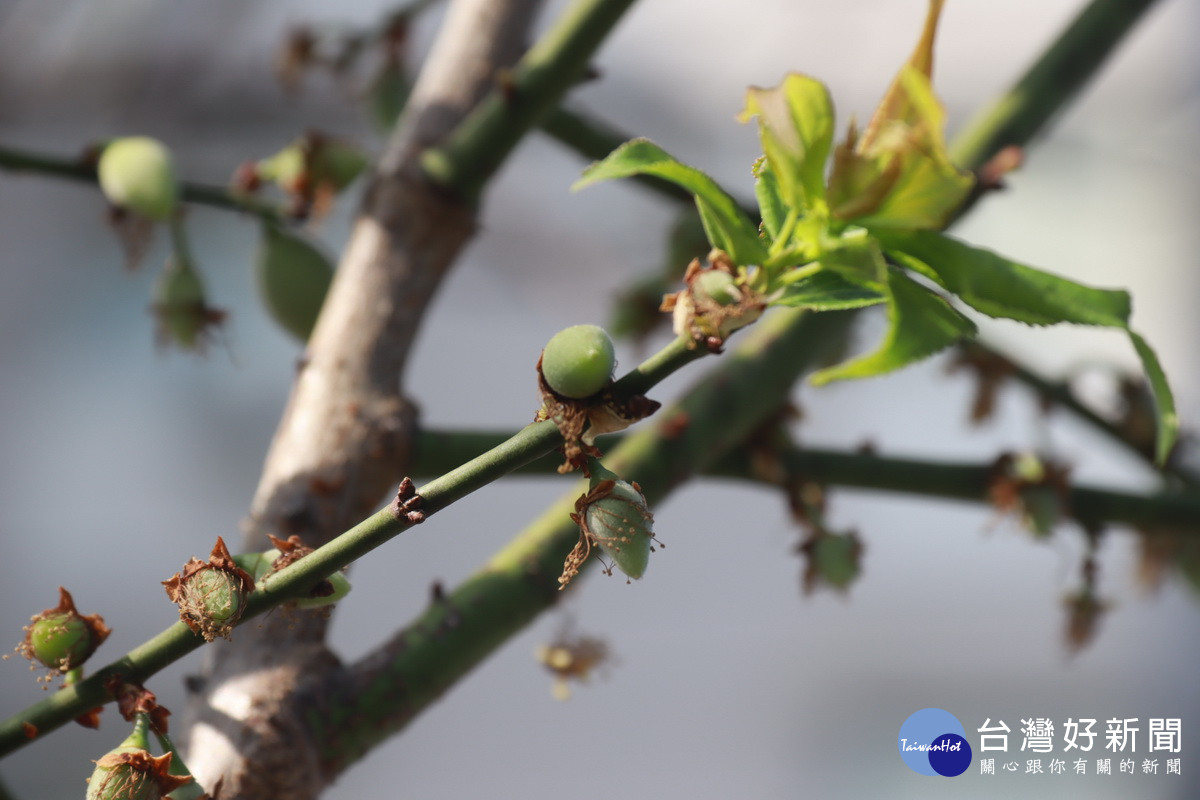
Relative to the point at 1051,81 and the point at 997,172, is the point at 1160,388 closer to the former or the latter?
the point at 997,172

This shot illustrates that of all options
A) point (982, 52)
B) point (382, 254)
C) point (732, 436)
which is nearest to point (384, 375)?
point (382, 254)

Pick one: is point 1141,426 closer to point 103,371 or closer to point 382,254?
point 382,254

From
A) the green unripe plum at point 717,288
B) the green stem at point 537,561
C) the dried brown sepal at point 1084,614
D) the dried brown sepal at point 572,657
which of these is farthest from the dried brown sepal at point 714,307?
Result: the dried brown sepal at point 1084,614

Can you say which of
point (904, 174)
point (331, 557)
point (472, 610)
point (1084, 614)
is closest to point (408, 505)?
point (331, 557)

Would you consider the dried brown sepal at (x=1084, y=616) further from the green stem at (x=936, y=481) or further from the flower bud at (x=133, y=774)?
the flower bud at (x=133, y=774)

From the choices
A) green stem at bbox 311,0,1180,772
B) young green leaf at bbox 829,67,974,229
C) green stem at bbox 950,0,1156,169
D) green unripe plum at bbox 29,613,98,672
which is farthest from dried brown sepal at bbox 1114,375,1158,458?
green unripe plum at bbox 29,613,98,672

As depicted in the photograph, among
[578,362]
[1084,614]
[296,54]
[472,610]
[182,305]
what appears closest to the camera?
[578,362]
